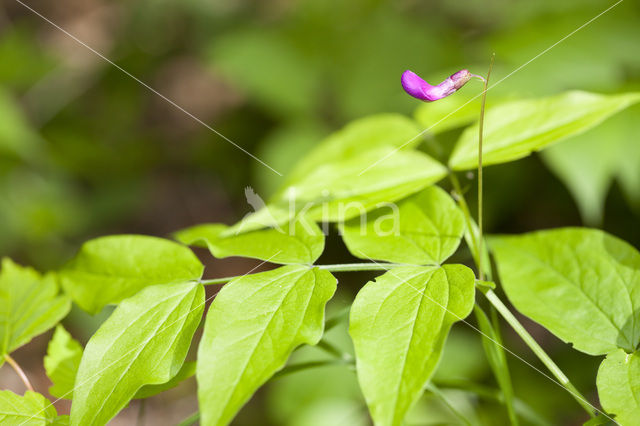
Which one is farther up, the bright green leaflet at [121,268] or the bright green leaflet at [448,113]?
the bright green leaflet at [448,113]

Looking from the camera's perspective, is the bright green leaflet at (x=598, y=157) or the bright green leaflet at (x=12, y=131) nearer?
the bright green leaflet at (x=598, y=157)

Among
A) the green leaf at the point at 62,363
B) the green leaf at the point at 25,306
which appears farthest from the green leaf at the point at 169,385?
the green leaf at the point at 25,306

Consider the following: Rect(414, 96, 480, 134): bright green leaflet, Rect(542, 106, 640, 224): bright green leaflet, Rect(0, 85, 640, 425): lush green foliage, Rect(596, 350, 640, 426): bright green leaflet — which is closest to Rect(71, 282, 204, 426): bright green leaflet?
Rect(0, 85, 640, 425): lush green foliage

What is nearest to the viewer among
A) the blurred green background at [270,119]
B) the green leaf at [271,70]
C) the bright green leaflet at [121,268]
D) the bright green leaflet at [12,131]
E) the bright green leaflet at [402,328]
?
the bright green leaflet at [402,328]

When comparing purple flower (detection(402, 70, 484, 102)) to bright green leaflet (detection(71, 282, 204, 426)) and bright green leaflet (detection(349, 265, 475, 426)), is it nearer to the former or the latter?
bright green leaflet (detection(349, 265, 475, 426))

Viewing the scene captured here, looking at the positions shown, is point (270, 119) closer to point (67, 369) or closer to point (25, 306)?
point (25, 306)

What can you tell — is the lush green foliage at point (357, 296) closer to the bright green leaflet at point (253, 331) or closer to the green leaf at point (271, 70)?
the bright green leaflet at point (253, 331)

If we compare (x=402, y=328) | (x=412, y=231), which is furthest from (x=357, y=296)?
(x=412, y=231)
